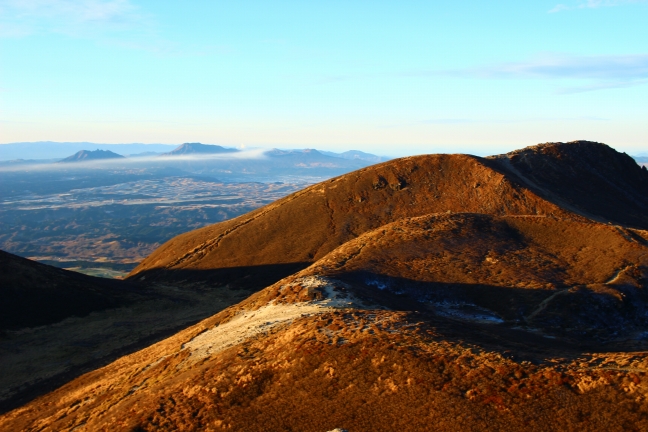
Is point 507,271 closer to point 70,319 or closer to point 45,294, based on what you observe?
point 70,319

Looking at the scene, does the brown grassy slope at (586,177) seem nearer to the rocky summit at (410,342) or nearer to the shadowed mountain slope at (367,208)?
the shadowed mountain slope at (367,208)

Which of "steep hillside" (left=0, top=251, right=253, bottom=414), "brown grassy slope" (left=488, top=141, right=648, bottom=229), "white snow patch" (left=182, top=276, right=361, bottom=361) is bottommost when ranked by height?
"steep hillside" (left=0, top=251, right=253, bottom=414)

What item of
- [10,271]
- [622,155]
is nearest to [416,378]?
[10,271]

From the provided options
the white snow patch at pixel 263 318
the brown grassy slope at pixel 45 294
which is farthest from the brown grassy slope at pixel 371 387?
the brown grassy slope at pixel 45 294

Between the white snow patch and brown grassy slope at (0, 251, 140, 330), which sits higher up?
the white snow patch

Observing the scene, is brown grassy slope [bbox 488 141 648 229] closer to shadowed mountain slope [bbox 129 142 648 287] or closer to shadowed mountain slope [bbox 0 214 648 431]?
shadowed mountain slope [bbox 129 142 648 287]

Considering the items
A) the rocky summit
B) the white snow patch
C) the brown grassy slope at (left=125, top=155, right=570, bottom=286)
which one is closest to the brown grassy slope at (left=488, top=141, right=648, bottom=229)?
the brown grassy slope at (left=125, top=155, right=570, bottom=286)
